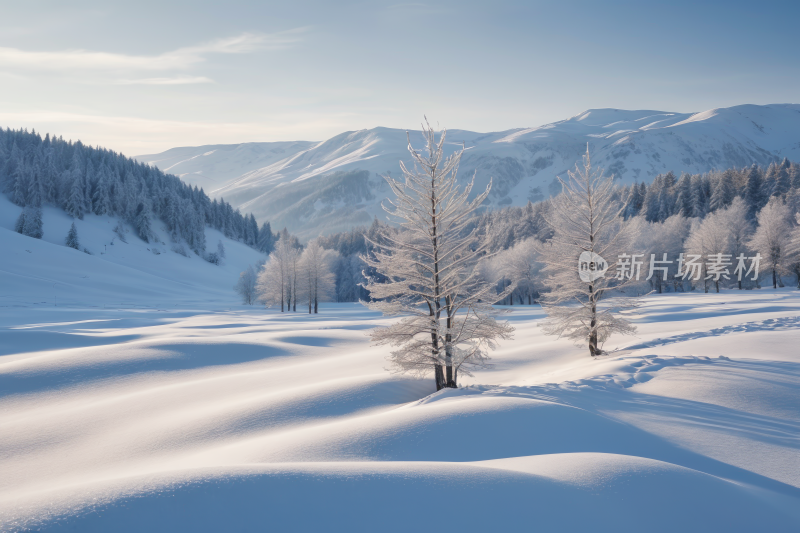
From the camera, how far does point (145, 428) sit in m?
9.65

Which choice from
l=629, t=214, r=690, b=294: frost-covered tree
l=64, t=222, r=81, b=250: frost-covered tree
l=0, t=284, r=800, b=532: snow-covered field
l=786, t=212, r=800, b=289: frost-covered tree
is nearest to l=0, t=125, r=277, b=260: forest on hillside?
l=64, t=222, r=81, b=250: frost-covered tree

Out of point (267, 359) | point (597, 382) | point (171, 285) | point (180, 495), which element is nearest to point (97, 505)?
point (180, 495)

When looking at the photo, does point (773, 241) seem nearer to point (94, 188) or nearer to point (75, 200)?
point (75, 200)

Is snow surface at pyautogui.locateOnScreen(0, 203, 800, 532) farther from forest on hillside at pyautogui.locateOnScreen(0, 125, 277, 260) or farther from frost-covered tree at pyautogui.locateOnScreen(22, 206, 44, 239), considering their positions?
forest on hillside at pyautogui.locateOnScreen(0, 125, 277, 260)

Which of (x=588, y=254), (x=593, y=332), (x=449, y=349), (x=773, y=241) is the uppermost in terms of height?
(x=773, y=241)

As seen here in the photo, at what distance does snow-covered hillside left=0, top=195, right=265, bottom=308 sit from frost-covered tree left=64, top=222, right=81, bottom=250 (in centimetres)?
235

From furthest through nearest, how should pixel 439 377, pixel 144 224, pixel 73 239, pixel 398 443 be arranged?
pixel 144 224 → pixel 73 239 → pixel 439 377 → pixel 398 443

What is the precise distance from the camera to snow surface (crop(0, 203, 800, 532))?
362 centimetres

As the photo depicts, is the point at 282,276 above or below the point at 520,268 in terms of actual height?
below

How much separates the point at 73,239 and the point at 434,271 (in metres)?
90.9

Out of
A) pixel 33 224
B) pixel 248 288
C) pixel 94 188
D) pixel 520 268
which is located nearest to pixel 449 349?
pixel 520 268

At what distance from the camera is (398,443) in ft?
20.9

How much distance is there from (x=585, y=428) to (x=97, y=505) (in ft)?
22.1

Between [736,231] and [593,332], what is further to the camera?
[736,231]
